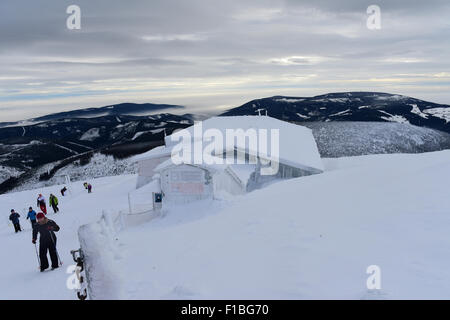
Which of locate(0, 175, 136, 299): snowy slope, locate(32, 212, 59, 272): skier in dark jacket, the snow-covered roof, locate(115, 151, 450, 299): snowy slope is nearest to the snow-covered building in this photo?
the snow-covered roof

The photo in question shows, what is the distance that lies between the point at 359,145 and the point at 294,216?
61.0 m

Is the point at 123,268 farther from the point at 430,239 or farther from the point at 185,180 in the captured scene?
the point at 185,180

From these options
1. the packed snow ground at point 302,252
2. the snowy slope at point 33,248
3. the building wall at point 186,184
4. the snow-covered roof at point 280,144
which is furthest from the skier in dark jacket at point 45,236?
the snow-covered roof at point 280,144

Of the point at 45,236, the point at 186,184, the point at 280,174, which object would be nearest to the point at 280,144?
the point at 280,174

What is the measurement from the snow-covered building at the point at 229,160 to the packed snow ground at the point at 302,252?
570cm

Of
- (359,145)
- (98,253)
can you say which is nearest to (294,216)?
(98,253)

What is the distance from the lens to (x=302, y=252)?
21.1 ft

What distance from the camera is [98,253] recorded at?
17.1 feet

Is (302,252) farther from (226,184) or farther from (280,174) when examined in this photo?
(280,174)

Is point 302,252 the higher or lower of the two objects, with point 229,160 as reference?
higher

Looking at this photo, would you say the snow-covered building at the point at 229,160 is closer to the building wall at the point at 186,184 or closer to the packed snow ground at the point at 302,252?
the building wall at the point at 186,184

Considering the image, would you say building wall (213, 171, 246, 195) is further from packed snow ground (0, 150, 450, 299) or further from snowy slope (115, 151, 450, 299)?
snowy slope (115, 151, 450, 299)

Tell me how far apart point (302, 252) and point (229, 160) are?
58.9ft
